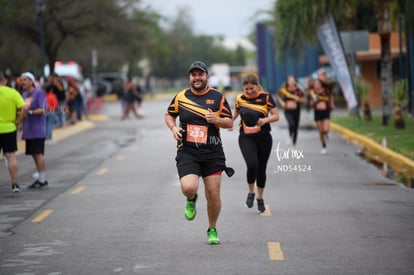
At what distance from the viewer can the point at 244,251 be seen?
996cm

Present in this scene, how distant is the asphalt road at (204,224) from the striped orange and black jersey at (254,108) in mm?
1161

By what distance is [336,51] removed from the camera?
29.4m

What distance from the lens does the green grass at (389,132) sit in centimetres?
2088

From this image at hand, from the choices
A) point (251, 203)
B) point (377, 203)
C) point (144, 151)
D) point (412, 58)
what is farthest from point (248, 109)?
point (412, 58)

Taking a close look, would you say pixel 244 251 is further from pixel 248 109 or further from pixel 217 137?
pixel 248 109

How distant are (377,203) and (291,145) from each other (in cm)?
1164

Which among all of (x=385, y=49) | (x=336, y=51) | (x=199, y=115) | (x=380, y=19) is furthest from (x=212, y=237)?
(x=336, y=51)

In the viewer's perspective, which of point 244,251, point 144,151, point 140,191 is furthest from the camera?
point 144,151

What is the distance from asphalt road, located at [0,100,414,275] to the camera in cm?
936

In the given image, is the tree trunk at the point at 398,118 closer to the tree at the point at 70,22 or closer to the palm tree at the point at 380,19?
the palm tree at the point at 380,19

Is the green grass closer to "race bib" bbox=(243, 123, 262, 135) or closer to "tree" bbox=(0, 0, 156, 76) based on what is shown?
"race bib" bbox=(243, 123, 262, 135)

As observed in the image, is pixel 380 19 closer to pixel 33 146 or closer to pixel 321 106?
pixel 321 106

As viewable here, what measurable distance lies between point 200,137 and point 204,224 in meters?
1.93

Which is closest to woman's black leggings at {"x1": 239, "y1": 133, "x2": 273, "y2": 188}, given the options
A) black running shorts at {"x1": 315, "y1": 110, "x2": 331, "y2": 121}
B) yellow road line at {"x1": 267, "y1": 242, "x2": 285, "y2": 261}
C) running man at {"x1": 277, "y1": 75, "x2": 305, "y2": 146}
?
yellow road line at {"x1": 267, "y1": 242, "x2": 285, "y2": 261}
